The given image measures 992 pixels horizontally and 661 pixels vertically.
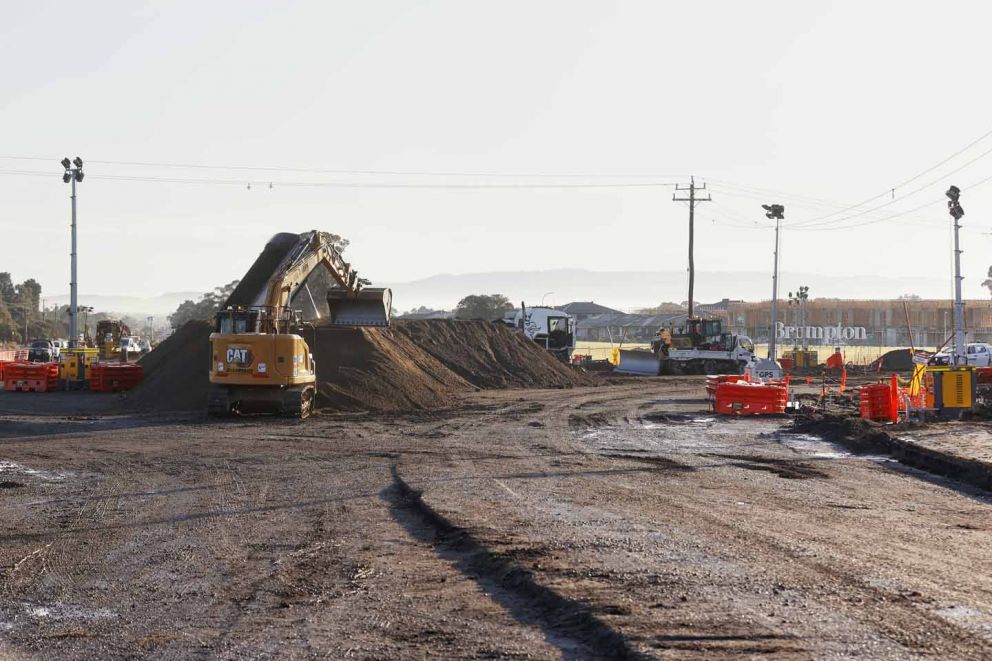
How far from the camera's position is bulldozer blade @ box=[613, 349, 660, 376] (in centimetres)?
5594

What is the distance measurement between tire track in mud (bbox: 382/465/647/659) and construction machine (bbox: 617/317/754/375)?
4495 centimetres

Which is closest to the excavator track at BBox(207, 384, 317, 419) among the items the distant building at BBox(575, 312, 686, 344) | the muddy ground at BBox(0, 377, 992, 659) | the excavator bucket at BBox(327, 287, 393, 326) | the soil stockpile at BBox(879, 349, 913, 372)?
the excavator bucket at BBox(327, 287, 393, 326)

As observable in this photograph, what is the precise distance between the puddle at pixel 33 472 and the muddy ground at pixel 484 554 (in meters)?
0.08

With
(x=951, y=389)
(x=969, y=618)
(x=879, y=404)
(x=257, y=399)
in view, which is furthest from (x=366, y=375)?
(x=969, y=618)

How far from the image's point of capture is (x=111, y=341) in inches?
2168

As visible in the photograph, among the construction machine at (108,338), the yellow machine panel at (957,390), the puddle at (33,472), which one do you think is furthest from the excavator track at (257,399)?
the construction machine at (108,338)

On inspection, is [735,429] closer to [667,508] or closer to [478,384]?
[667,508]

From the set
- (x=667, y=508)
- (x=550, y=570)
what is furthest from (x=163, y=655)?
(x=667, y=508)

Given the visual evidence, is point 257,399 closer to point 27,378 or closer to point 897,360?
point 27,378

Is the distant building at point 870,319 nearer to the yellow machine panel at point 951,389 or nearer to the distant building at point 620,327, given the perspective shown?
the distant building at point 620,327

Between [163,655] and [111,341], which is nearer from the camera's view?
[163,655]

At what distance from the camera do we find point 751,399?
2972 centimetres

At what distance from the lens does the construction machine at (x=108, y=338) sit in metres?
53.0

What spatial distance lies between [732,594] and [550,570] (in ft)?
5.22
